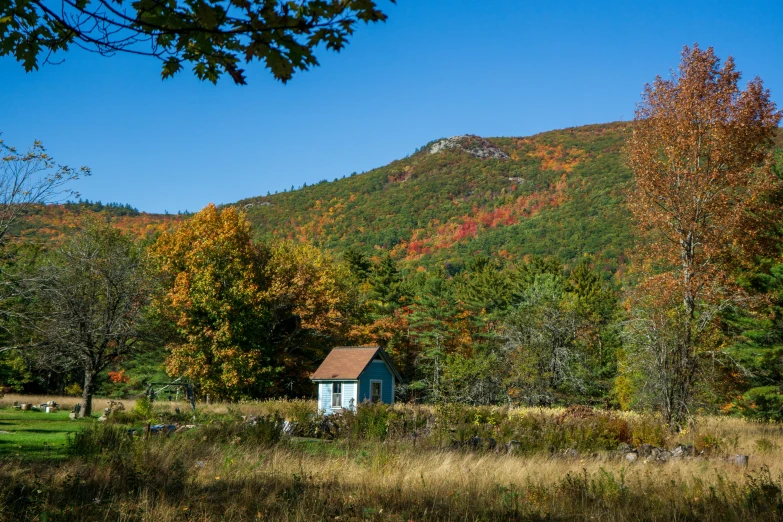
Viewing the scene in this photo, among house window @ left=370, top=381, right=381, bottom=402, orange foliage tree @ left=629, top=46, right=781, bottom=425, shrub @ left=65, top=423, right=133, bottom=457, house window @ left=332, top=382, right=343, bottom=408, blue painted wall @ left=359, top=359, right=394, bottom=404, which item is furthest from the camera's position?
house window @ left=370, top=381, right=381, bottom=402

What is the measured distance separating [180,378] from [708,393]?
27.6m

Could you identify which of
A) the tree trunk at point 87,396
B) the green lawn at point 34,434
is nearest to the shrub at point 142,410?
the green lawn at point 34,434

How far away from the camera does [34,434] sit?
15484 millimetres

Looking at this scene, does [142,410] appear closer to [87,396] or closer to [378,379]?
[87,396]

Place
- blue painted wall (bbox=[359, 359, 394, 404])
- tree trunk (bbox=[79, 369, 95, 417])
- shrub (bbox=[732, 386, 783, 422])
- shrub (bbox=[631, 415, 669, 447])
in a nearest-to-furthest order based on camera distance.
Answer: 1. shrub (bbox=[631, 415, 669, 447])
2. tree trunk (bbox=[79, 369, 95, 417])
3. shrub (bbox=[732, 386, 783, 422])
4. blue painted wall (bbox=[359, 359, 394, 404])

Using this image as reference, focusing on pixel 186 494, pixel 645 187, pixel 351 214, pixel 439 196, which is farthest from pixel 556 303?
pixel 439 196

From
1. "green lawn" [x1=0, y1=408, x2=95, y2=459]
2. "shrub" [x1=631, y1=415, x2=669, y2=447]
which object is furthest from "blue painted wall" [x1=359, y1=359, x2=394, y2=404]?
"shrub" [x1=631, y1=415, x2=669, y2=447]

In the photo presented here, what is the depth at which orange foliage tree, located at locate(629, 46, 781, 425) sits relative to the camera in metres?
21.2

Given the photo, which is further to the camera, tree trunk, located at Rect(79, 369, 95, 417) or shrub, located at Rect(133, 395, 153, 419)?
tree trunk, located at Rect(79, 369, 95, 417)

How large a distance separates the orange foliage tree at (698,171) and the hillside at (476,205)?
49074 millimetres

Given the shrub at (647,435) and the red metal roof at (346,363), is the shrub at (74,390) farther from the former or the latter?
the shrub at (647,435)

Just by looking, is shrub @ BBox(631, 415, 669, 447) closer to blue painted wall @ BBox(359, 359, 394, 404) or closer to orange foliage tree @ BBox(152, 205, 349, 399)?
blue painted wall @ BBox(359, 359, 394, 404)

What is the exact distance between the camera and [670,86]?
2230cm

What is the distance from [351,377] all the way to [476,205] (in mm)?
83349
